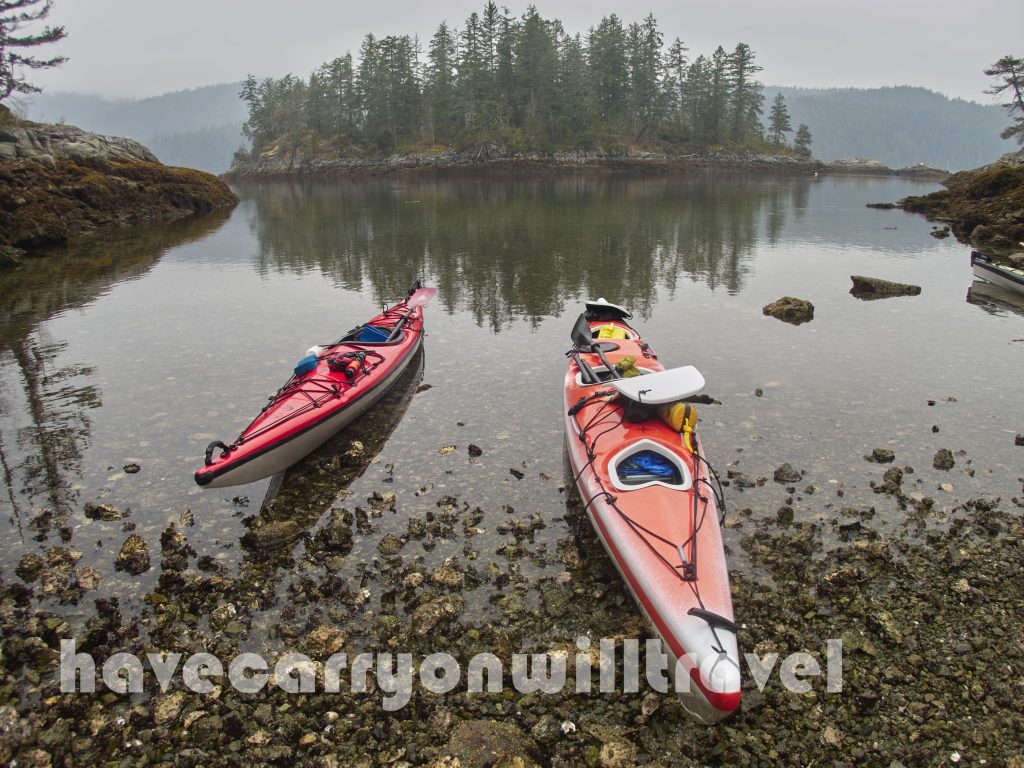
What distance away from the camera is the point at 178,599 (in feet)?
25.1

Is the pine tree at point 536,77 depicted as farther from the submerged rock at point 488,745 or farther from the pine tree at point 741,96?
the submerged rock at point 488,745

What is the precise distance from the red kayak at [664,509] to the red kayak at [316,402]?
172 inches

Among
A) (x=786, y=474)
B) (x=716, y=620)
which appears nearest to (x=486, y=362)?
(x=786, y=474)

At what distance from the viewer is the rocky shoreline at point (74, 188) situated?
33.4 metres

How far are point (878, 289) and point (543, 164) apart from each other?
82.0m

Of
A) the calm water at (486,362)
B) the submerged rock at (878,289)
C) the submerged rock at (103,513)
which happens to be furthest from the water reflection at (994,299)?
the submerged rock at (103,513)

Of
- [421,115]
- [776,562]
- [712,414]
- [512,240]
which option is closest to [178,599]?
[776,562]

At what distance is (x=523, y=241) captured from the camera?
112 feet

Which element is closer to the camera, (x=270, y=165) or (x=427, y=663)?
(x=427, y=663)

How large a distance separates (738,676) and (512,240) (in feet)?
102

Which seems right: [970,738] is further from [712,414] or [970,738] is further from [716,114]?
[716,114]

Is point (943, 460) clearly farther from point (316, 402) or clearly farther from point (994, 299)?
point (994, 299)

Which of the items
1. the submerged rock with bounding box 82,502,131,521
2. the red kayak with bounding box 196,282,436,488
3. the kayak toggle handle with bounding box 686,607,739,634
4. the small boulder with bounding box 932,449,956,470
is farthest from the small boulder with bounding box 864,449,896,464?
the submerged rock with bounding box 82,502,131,521

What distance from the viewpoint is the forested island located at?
339 ft
